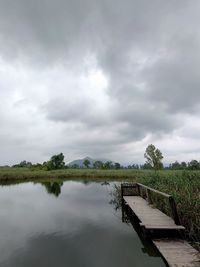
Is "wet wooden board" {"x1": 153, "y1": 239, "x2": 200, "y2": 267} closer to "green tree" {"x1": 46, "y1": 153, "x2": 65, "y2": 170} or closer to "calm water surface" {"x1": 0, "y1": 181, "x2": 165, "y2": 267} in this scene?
"calm water surface" {"x1": 0, "y1": 181, "x2": 165, "y2": 267}

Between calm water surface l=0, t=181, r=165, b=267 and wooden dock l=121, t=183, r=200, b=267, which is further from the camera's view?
calm water surface l=0, t=181, r=165, b=267

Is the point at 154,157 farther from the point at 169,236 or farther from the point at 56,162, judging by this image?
the point at 169,236

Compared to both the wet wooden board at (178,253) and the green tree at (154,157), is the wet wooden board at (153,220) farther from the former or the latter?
the green tree at (154,157)

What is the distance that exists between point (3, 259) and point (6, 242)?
1.49 m

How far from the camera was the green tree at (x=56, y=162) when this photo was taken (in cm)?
5689

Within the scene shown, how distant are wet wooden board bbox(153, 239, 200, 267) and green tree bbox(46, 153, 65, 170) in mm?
51438

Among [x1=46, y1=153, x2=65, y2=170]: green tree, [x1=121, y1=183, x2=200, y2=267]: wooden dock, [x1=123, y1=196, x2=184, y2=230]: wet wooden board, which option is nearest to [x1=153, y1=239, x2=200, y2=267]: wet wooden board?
[x1=121, y1=183, x2=200, y2=267]: wooden dock

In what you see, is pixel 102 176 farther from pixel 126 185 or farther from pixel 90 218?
pixel 90 218

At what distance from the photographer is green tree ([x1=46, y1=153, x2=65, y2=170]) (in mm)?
56894

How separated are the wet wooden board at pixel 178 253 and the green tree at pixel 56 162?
169 feet

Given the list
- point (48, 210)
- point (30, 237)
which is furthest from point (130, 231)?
point (48, 210)

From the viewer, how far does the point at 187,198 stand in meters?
8.97

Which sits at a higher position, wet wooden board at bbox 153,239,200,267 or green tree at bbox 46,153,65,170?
green tree at bbox 46,153,65,170

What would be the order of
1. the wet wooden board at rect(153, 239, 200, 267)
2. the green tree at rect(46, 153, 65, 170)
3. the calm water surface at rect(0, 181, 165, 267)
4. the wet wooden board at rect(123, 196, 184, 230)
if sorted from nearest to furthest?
the wet wooden board at rect(153, 239, 200, 267) → the calm water surface at rect(0, 181, 165, 267) → the wet wooden board at rect(123, 196, 184, 230) → the green tree at rect(46, 153, 65, 170)
